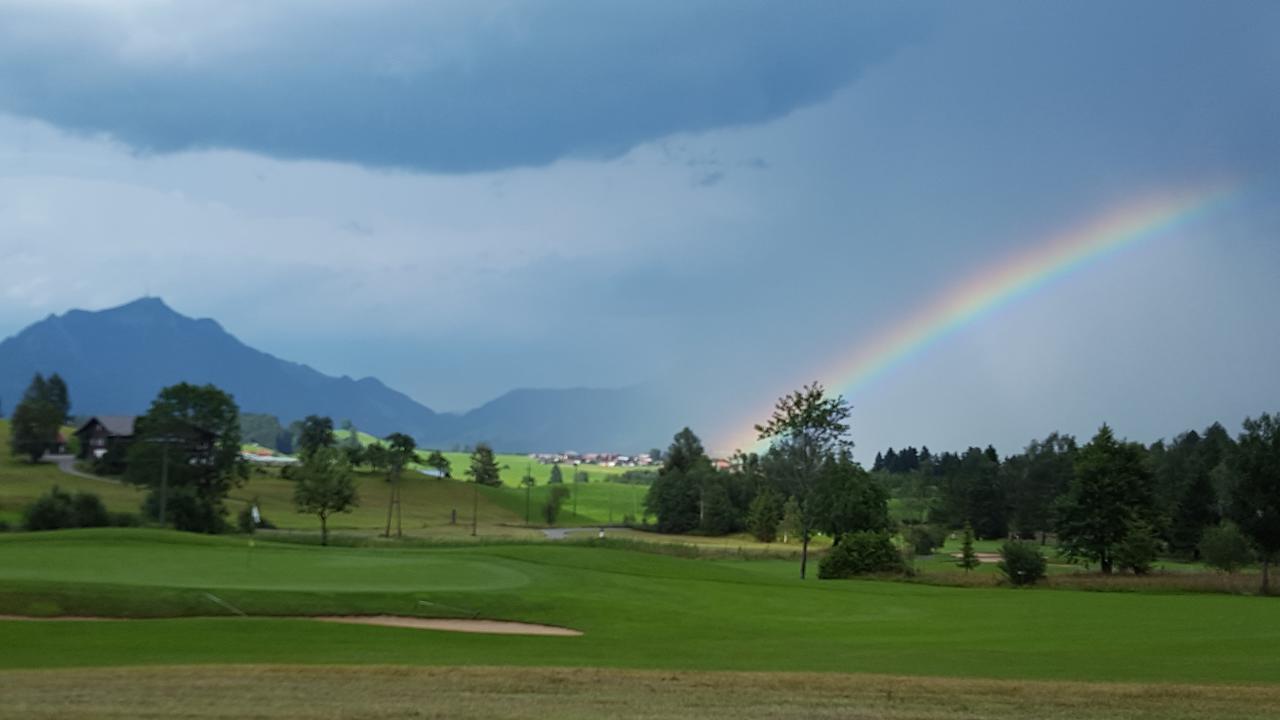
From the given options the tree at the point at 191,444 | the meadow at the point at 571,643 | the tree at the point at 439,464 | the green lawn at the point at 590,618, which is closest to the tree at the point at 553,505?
the tree at the point at 439,464

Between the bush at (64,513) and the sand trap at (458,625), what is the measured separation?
40544mm

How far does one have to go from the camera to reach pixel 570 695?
17.1 metres

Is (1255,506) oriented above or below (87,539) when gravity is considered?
above

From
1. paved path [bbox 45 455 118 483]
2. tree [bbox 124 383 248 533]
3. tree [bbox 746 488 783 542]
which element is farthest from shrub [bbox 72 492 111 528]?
tree [bbox 746 488 783 542]

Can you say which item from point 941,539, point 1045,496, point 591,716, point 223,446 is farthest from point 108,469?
point 591,716

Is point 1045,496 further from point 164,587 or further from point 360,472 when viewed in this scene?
point 164,587

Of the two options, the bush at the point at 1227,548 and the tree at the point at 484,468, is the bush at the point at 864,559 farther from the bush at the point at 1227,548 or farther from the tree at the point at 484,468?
the tree at the point at 484,468

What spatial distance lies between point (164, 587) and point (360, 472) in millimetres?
121546

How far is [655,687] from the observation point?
1794 cm

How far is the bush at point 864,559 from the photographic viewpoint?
2115 inches

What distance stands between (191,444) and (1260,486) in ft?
260

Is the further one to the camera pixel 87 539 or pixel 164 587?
pixel 87 539

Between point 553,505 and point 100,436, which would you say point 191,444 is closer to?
point 100,436

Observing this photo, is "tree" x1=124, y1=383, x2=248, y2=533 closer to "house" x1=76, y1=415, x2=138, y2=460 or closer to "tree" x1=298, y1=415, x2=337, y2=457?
"house" x1=76, y1=415, x2=138, y2=460
